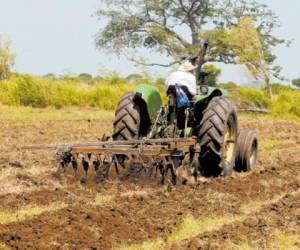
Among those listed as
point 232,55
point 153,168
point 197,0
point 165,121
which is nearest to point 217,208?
point 153,168

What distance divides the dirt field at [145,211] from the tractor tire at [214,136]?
0.24 meters

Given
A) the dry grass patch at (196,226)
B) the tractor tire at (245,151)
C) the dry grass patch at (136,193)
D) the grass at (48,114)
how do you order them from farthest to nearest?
the grass at (48,114) → the tractor tire at (245,151) → the dry grass patch at (136,193) → the dry grass patch at (196,226)

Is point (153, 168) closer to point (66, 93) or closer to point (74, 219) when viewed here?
point (74, 219)

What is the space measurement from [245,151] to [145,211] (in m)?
3.72

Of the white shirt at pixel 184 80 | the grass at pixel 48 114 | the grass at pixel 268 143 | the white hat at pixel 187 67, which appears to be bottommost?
the grass at pixel 48 114

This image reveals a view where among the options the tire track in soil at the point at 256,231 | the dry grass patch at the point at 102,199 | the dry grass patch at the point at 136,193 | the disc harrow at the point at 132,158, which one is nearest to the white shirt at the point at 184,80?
the disc harrow at the point at 132,158

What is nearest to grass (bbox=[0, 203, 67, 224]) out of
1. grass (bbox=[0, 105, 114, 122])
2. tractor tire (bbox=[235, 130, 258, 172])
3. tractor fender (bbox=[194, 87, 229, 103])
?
tractor fender (bbox=[194, 87, 229, 103])

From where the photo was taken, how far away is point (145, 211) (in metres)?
7.23

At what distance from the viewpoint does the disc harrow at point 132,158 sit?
8.85 meters

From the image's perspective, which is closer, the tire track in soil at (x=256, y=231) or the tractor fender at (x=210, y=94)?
the tire track in soil at (x=256, y=231)

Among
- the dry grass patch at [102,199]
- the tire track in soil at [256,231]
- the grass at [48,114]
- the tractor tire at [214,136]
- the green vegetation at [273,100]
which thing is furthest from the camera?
the green vegetation at [273,100]

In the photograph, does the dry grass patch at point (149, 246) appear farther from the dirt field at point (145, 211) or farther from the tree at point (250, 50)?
the tree at point (250, 50)

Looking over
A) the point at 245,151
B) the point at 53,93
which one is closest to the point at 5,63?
the point at 53,93

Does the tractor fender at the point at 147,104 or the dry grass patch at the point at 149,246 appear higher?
the tractor fender at the point at 147,104
